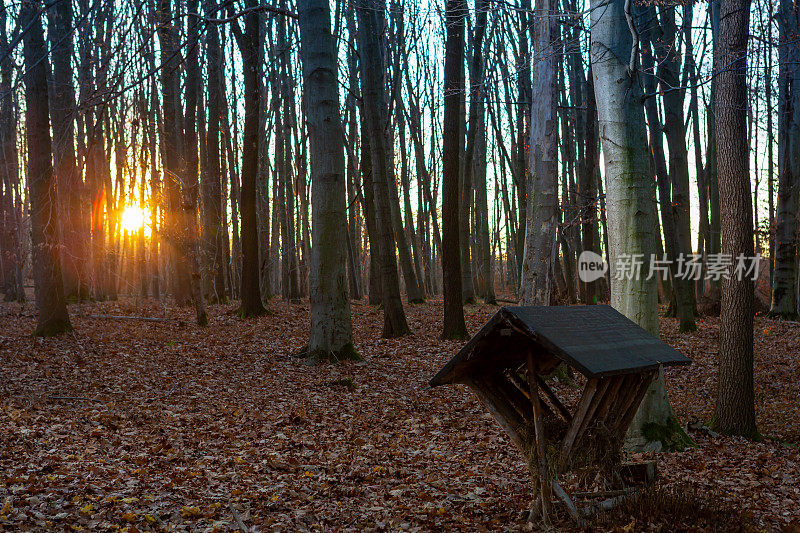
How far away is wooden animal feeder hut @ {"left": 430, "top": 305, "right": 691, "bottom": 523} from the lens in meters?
4.10

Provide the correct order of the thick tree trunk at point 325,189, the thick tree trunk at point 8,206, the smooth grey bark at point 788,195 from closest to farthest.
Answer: the thick tree trunk at point 325,189 → the smooth grey bark at point 788,195 → the thick tree trunk at point 8,206

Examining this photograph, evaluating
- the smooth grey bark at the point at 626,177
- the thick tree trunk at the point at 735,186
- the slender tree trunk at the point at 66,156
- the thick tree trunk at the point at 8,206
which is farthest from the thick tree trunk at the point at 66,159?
the thick tree trunk at the point at 735,186

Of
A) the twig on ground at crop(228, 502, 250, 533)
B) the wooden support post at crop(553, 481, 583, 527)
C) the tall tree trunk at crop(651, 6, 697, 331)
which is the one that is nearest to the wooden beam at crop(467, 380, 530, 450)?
the wooden support post at crop(553, 481, 583, 527)

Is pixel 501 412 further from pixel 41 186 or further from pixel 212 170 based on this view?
pixel 212 170

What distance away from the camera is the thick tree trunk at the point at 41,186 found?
11.3 meters

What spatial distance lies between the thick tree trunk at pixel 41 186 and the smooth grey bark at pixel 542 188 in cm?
912

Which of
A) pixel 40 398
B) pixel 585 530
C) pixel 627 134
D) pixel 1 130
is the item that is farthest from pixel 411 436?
pixel 1 130

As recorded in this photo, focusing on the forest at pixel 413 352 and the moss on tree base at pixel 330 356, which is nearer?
the forest at pixel 413 352

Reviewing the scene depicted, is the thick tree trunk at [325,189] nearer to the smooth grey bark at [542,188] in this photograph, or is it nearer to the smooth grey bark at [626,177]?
the smooth grey bark at [542,188]

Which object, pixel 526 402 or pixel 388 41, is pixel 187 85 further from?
pixel 526 402

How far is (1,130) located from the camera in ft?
78.0

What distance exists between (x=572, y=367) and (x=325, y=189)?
7766mm

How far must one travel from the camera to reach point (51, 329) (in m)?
11.7

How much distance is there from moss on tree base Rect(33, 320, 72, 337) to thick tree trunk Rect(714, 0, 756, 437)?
1213cm
